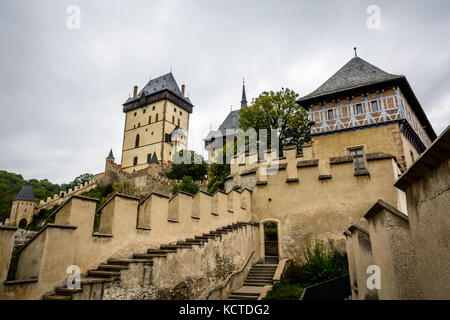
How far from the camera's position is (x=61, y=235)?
5113 mm

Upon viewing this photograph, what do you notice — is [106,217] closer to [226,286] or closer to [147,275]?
[147,275]

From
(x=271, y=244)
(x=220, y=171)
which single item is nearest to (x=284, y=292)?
(x=271, y=244)

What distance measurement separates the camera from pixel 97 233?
592 centimetres

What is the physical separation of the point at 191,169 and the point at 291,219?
31130 millimetres

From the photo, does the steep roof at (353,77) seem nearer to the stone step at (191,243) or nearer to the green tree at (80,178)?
the stone step at (191,243)

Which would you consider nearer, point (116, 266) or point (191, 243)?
point (116, 266)

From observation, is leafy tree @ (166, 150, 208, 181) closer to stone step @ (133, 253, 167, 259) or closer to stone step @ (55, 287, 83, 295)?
stone step @ (133, 253, 167, 259)

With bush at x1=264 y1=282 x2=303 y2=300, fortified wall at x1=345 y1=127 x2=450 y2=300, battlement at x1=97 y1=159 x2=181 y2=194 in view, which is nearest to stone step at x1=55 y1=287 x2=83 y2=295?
Answer: fortified wall at x1=345 y1=127 x2=450 y2=300

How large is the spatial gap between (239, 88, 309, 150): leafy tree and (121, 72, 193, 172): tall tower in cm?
3568

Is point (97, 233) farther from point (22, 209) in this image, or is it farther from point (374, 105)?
point (22, 209)

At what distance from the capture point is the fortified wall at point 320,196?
11.4 metres

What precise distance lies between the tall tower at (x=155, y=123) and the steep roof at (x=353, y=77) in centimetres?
4086
